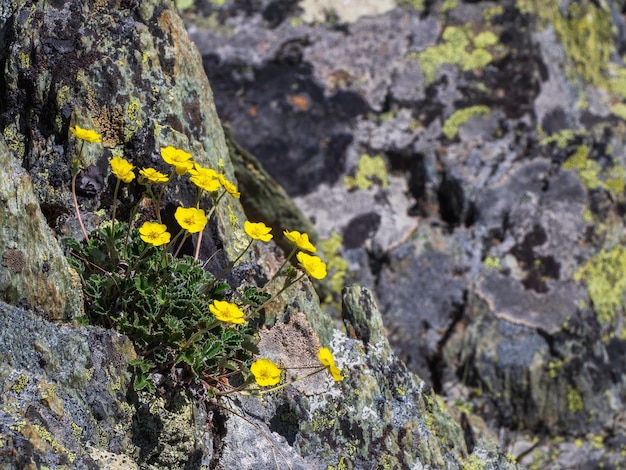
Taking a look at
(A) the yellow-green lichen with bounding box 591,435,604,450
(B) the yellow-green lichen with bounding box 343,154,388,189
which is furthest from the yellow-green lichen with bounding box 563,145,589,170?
(A) the yellow-green lichen with bounding box 591,435,604,450

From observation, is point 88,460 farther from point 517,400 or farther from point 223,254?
point 517,400

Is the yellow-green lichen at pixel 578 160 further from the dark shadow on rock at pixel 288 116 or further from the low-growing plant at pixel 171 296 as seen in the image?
the low-growing plant at pixel 171 296

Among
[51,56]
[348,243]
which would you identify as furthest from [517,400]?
[51,56]

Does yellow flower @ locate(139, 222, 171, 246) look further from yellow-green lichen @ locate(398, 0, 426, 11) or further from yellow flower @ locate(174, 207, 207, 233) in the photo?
yellow-green lichen @ locate(398, 0, 426, 11)

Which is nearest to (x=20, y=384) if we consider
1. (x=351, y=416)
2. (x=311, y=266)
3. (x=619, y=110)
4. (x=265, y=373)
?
(x=265, y=373)

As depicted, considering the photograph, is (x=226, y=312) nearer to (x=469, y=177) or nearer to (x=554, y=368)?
(x=554, y=368)

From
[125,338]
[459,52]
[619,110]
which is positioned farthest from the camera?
[619,110]
